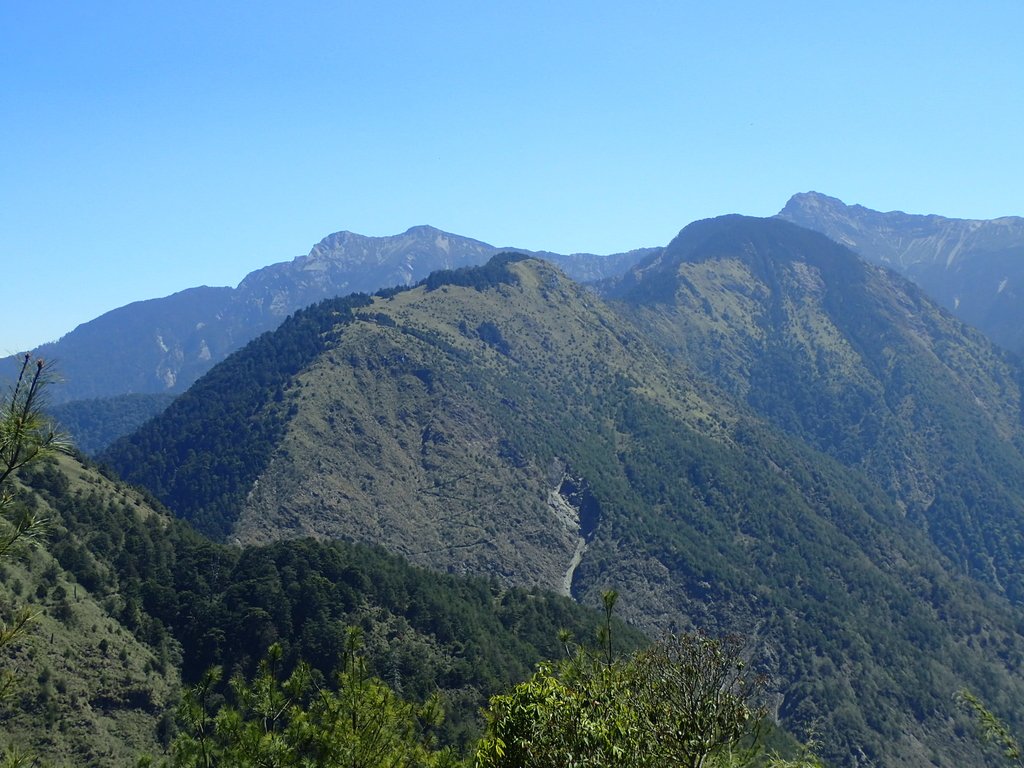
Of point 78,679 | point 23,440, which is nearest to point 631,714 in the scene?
point 23,440

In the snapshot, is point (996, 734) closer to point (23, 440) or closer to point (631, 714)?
point (631, 714)

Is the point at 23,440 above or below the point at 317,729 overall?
above

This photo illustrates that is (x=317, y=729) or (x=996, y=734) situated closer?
(x=996, y=734)

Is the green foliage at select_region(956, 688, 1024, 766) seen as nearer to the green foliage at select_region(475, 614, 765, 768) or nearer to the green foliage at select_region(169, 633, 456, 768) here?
the green foliage at select_region(475, 614, 765, 768)

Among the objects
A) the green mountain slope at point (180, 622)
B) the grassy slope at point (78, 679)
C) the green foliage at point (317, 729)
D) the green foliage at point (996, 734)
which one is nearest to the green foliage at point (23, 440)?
the green foliage at point (317, 729)

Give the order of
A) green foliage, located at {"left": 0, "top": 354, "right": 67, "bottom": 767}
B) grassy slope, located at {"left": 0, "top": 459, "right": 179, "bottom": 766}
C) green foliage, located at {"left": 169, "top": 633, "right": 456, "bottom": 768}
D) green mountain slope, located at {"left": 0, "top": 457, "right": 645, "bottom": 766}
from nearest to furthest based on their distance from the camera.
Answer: green foliage, located at {"left": 0, "top": 354, "right": 67, "bottom": 767}
green foliage, located at {"left": 169, "top": 633, "right": 456, "bottom": 768}
grassy slope, located at {"left": 0, "top": 459, "right": 179, "bottom": 766}
green mountain slope, located at {"left": 0, "top": 457, "right": 645, "bottom": 766}

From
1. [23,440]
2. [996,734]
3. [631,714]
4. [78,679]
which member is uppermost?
[23,440]

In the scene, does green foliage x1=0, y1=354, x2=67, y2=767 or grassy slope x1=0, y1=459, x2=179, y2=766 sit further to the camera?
grassy slope x1=0, y1=459, x2=179, y2=766

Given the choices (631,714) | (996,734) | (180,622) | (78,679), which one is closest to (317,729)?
(631,714)

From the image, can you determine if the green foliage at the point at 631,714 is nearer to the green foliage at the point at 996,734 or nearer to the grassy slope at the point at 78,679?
the green foliage at the point at 996,734

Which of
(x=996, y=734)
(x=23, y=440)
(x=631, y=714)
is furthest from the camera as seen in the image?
(x=996, y=734)

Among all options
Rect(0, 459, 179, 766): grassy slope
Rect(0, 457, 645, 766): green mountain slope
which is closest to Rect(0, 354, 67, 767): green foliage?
Rect(0, 459, 179, 766): grassy slope

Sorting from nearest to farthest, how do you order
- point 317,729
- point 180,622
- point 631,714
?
point 631,714, point 317,729, point 180,622

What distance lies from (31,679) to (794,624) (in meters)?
156
